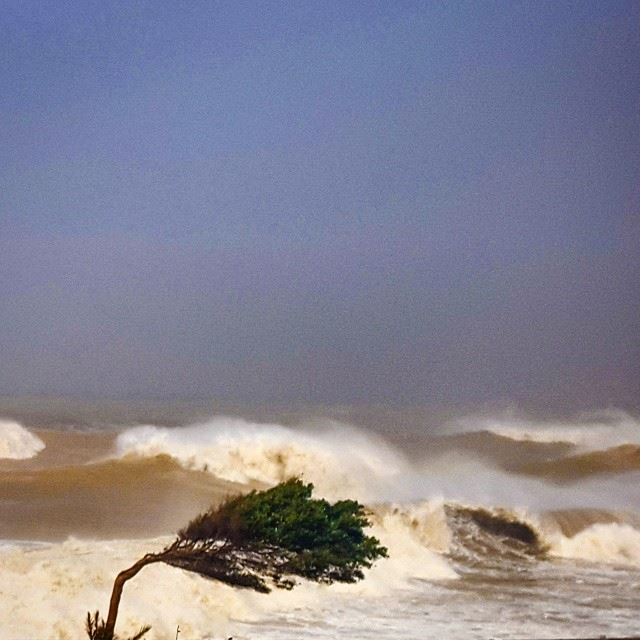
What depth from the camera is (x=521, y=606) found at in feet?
39.7

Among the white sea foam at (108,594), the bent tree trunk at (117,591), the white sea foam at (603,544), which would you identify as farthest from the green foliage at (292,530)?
the white sea foam at (603,544)

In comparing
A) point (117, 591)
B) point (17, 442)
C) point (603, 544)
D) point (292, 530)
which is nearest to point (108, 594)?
point (117, 591)

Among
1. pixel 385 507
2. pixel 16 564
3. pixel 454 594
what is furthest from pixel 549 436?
pixel 16 564

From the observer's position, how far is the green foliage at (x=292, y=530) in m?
8.71

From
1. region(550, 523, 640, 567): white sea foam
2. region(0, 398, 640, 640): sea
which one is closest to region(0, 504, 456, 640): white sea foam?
region(0, 398, 640, 640): sea

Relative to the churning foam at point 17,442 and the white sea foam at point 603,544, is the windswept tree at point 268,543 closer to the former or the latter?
the churning foam at point 17,442

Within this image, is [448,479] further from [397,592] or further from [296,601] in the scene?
[296,601]

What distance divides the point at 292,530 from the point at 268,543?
0.74 feet

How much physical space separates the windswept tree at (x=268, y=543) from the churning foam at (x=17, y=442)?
16.3 ft

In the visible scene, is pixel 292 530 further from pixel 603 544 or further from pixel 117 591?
pixel 603 544

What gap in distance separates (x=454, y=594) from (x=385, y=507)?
367 centimetres

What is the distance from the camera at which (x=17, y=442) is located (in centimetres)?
1348

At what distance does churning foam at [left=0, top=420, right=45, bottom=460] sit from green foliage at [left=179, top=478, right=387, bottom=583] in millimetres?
5030

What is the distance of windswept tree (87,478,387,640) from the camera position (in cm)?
856
